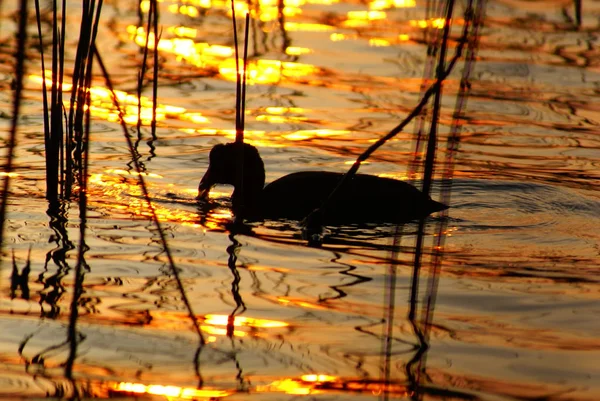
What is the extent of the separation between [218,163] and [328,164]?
1.29 meters

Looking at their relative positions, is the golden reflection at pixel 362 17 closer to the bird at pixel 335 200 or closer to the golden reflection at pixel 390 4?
the golden reflection at pixel 390 4

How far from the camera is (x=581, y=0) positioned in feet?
50.2

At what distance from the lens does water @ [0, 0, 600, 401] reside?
179 inches

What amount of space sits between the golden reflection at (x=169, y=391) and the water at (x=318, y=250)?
1.7 inches

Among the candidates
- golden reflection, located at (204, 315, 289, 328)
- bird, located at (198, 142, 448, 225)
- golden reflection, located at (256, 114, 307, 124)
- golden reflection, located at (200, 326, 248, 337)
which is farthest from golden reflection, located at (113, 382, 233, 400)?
golden reflection, located at (256, 114, 307, 124)

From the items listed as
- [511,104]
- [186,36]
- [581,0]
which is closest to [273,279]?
[511,104]

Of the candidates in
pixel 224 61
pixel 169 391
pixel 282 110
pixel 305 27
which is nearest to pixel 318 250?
pixel 169 391

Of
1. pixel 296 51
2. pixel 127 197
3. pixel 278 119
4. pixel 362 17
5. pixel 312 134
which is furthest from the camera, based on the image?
pixel 362 17

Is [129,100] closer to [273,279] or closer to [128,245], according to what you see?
[128,245]

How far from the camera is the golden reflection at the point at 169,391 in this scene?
167 inches

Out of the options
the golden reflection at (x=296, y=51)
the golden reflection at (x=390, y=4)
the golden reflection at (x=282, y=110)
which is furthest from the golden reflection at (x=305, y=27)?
the golden reflection at (x=282, y=110)

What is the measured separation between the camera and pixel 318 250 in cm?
659

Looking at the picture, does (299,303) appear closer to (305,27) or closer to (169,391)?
(169,391)

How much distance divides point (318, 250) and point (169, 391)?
244 cm
